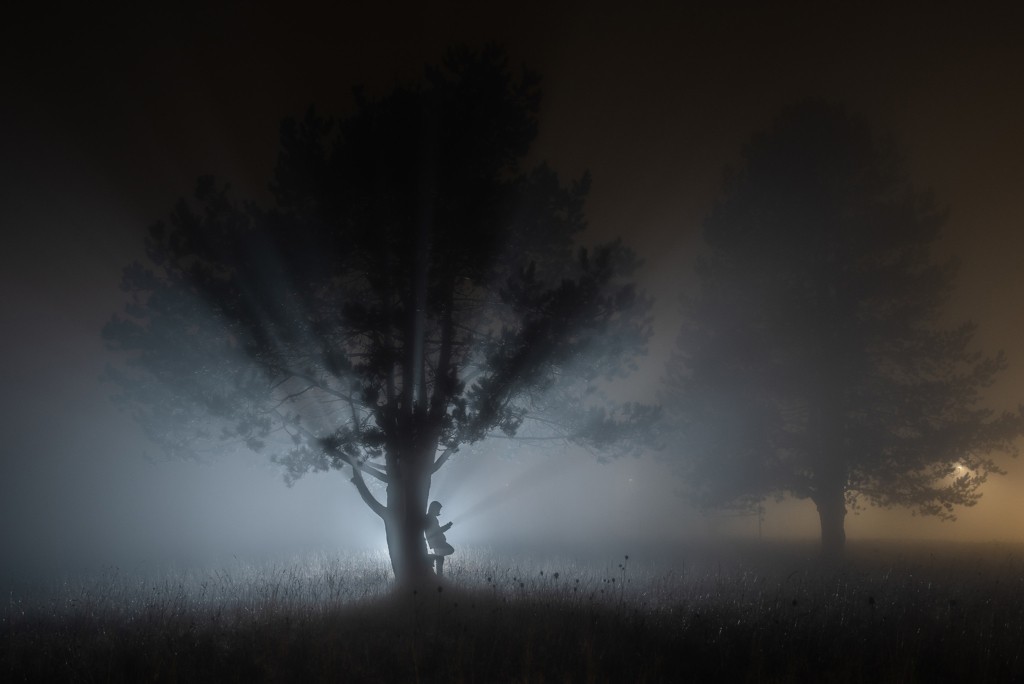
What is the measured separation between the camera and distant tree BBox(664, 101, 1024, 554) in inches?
663

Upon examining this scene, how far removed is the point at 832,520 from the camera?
18.2 meters

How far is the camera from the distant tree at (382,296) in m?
11.4

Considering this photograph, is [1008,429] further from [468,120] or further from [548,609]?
[468,120]

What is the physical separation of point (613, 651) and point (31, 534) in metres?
24.4

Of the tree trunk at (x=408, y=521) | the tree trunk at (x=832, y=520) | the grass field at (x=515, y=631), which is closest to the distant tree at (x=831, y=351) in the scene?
the tree trunk at (x=832, y=520)

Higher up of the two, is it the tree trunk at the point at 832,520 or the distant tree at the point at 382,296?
the distant tree at the point at 382,296

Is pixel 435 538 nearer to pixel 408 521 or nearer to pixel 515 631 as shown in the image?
pixel 408 521

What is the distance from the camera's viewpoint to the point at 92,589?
467 inches

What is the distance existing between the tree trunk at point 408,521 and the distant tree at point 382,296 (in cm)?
4

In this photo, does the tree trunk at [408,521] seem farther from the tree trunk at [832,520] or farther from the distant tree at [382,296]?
the tree trunk at [832,520]

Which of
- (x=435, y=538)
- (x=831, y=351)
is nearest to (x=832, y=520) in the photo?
(x=831, y=351)

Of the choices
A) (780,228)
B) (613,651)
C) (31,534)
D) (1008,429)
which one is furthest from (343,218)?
(31,534)

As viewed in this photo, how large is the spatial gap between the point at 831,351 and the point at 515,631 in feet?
46.7

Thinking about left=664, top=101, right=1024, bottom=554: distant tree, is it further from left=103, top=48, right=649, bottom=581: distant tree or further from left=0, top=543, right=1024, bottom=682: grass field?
left=103, top=48, right=649, bottom=581: distant tree
